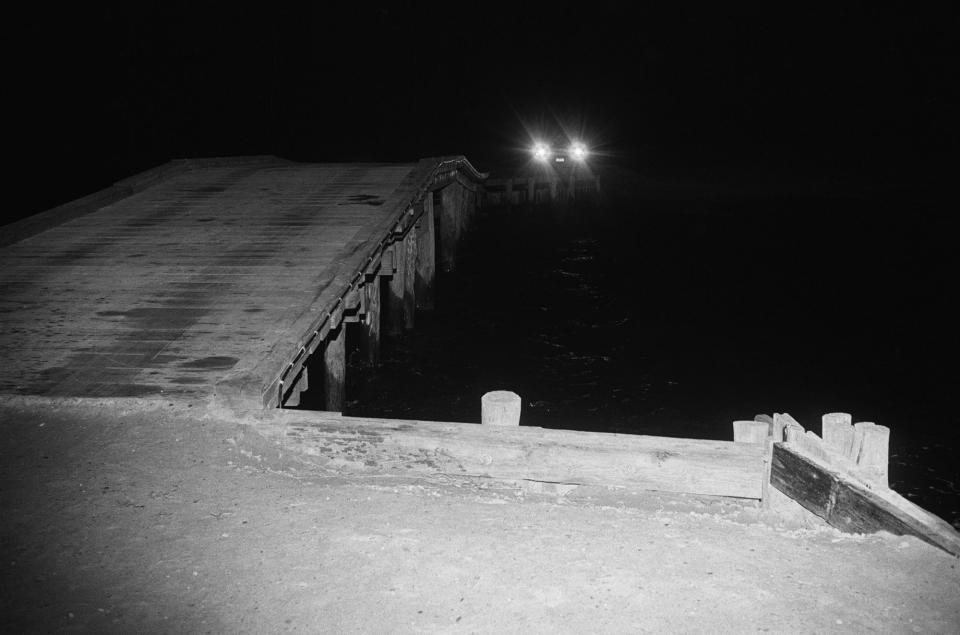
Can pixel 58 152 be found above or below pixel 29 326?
above

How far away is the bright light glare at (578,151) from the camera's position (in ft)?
125

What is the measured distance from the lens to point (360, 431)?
15.2ft

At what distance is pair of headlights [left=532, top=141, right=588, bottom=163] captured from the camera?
37.4m

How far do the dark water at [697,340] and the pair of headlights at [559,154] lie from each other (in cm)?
1212

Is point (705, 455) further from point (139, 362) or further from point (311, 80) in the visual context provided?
point (311, 80)

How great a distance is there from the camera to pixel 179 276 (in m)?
8.94

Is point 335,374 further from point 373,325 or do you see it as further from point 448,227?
point 448,227

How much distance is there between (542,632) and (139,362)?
5.06 meters

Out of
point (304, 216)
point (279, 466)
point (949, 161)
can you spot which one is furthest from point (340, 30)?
point (279, 466)

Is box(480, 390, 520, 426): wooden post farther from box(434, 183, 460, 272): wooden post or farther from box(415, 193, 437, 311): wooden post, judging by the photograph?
box(434, 183, 460, 272): wooden post

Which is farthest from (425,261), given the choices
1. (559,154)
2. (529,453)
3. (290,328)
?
(559,154)

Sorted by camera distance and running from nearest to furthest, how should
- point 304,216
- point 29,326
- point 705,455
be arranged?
1. point 705,455
2. point 29,326
3. point 304,216

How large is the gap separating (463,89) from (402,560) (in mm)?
66041

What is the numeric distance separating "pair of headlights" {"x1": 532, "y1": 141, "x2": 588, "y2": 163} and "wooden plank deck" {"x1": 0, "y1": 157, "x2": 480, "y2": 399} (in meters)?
24.1
